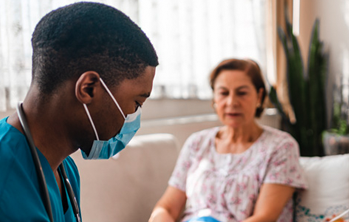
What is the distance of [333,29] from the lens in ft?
11.0

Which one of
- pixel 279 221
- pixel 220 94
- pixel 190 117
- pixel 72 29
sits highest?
pixel 72 29

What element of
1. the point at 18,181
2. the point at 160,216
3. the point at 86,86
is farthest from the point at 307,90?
the point at 18,181

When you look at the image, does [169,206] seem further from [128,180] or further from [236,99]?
[236,99]

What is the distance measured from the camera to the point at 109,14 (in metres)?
0.80

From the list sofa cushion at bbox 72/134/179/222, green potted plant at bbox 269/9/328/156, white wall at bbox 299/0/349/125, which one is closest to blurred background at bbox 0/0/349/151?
white wall at bbox 299/0/349/125

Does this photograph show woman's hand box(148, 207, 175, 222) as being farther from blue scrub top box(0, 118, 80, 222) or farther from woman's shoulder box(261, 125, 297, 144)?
blue scrub top box(0, 118, 80, 222)

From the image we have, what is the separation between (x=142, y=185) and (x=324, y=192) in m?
0.88

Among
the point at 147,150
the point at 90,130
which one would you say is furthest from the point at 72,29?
the point at 147,150

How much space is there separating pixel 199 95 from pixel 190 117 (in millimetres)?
196

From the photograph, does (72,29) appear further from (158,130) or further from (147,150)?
(158,130)

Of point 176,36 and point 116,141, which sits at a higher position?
point 176,36

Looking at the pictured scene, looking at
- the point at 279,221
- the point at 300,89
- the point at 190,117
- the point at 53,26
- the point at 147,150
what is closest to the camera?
the point at 53,26

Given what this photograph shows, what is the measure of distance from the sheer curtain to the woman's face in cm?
72

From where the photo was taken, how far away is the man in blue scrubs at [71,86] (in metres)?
0.75
